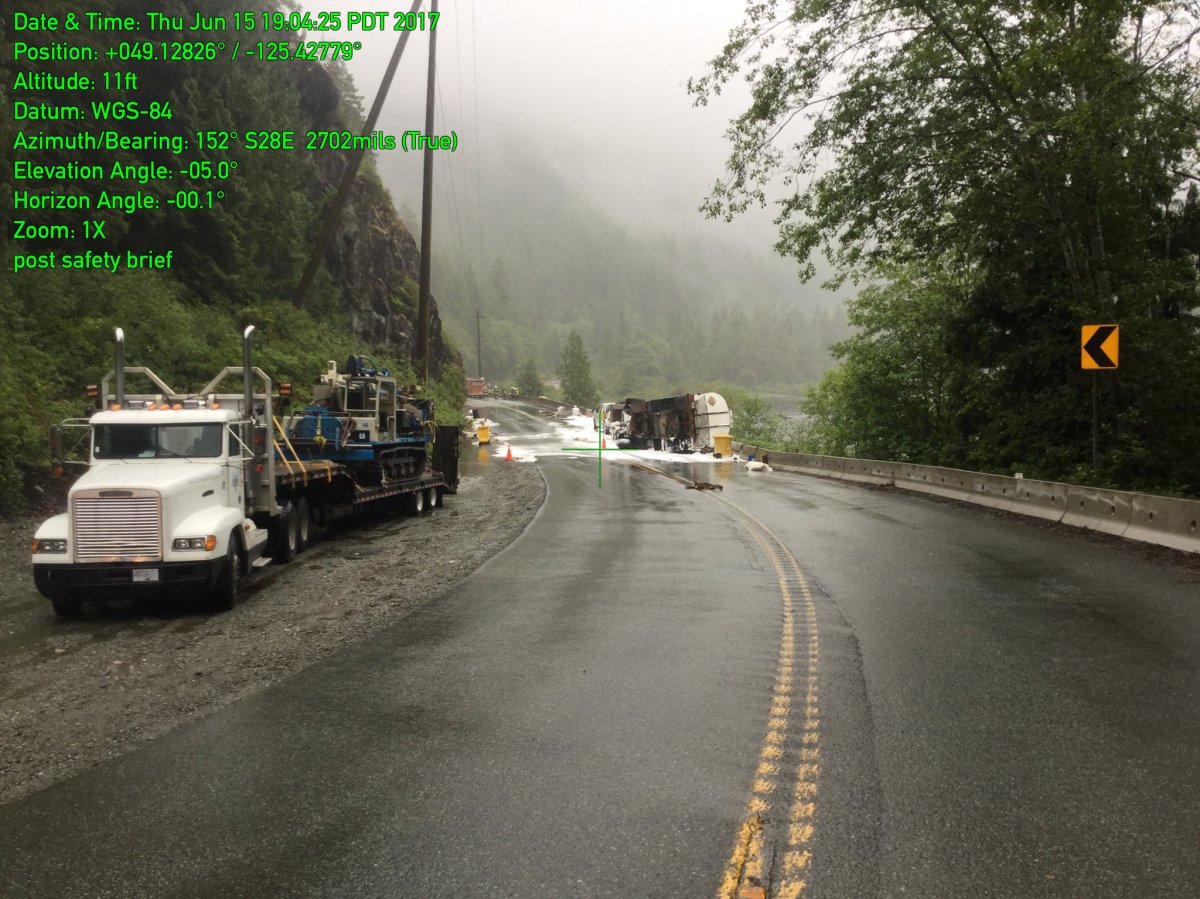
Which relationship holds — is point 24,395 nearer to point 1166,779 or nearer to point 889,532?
point 889,532

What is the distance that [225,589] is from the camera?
943 cm

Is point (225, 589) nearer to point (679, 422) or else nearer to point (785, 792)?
point (785, 792)

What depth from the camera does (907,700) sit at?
5844mm

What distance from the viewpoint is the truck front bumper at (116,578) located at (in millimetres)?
8711

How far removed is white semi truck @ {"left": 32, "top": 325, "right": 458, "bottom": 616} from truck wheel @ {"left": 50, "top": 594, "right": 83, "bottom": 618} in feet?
0.04

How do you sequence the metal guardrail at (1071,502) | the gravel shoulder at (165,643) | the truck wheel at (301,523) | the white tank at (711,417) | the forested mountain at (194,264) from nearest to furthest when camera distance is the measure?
the gravel shoulder at (165,643)
the metal guardrail at (1071,502)
the truck wheel at (301,523)
the forested mountain at (194,264)
the white tank at (711,417)

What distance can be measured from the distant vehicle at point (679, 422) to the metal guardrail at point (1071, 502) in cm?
1589

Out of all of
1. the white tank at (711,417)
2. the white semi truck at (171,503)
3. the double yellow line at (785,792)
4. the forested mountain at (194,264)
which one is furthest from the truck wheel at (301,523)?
the white tank at (711,417)

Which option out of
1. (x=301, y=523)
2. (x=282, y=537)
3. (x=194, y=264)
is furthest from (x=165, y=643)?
(x=194, y=264)

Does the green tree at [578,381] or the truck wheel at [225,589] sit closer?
the truck wheel at [225,589]

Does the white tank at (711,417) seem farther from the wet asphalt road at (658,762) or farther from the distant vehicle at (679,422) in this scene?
the wet asphalt road at (658,762)

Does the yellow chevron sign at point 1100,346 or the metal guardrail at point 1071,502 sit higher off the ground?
the yellow chevron sign at point 1100,346

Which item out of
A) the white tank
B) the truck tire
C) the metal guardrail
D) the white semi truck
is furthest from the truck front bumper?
the white tank

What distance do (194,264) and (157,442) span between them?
24864mm
